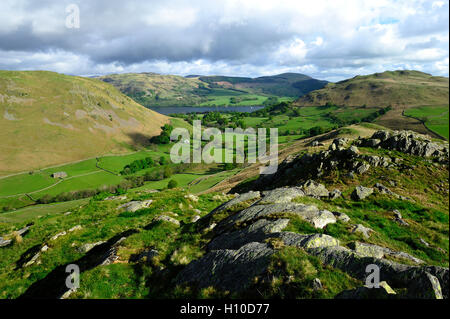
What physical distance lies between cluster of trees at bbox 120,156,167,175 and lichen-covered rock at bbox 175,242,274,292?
A: 14529cm

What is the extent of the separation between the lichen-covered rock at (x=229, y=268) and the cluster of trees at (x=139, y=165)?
Answer: 14529cm

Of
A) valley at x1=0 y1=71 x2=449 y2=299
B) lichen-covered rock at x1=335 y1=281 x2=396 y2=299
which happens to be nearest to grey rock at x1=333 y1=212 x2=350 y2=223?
valley at x1=0 y1=71 x2=449 y2=299

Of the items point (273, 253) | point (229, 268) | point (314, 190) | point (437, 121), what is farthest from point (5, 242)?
point (437, 121)

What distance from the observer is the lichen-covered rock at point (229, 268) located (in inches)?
359

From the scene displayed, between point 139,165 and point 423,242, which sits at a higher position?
point 423,242

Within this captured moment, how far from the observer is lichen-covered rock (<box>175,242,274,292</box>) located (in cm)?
912

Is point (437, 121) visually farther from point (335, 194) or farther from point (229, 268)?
point (229, 268)

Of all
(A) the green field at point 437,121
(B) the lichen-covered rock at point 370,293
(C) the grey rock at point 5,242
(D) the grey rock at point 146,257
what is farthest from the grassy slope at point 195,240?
(A) the green field at point 437,121

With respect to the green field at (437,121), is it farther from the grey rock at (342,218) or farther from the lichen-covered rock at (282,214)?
the lichen-covered rock at (282,214)

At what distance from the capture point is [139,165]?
502 ft

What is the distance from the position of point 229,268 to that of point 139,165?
6100 inches

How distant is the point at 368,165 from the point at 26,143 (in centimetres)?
20431

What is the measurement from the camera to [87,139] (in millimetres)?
184750
